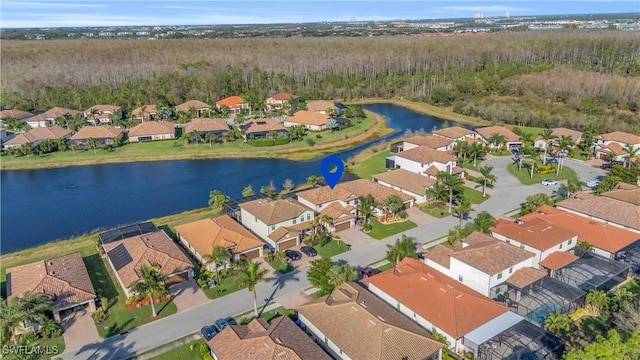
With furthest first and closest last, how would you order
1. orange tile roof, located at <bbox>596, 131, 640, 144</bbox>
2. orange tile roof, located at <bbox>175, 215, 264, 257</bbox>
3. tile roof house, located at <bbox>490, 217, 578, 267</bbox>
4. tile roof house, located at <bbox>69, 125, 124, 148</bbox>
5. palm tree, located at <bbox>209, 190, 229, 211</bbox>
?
tile roof house, located at <bbox>69, 125, 124, 148</bbox> < orange tile roof, located at <bbox>596, 131, 640, 144</bbox> < palm tree, located at <bbox>209, 190, 229, 211</bbox> < orange tile roof, located at <bbox>175, 215, 264, 257</bbox> < tile roof house, located at <bbox>490, 217, 578, 267</bbox>

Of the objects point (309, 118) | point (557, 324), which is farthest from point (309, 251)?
point (309, 118)

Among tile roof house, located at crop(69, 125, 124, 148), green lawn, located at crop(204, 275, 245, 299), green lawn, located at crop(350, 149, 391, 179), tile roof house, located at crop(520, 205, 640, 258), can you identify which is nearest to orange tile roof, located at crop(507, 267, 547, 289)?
tile roof house, located at crop(520, 205, 640, 258)

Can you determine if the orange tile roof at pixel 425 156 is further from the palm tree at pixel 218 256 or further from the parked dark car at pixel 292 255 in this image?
the palm tree at pixel 218 256

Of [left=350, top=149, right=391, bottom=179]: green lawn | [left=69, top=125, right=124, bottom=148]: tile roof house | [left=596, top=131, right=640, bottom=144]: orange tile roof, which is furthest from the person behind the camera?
[left=69, top=125, right=124, bottom=148]: tile roof house

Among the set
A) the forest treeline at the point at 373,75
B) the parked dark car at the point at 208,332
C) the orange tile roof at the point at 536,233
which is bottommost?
the parked dark car at the point at 208,332

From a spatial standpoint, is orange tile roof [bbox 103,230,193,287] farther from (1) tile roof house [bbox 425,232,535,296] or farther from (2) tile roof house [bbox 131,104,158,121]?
(2) tile roof house [bbox 131,104,158,121]

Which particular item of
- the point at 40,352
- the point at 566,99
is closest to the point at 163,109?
the point at 40,352

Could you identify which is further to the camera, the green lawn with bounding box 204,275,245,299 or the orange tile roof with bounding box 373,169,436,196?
the orange tile roof with bounding box 373,169,436,196

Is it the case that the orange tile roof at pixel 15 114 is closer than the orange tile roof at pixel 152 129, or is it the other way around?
the orange tile roof at pixel 152 129

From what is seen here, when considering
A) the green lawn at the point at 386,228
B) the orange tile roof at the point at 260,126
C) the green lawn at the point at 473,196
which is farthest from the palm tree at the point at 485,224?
the orange tile roof at the point at 260,126
